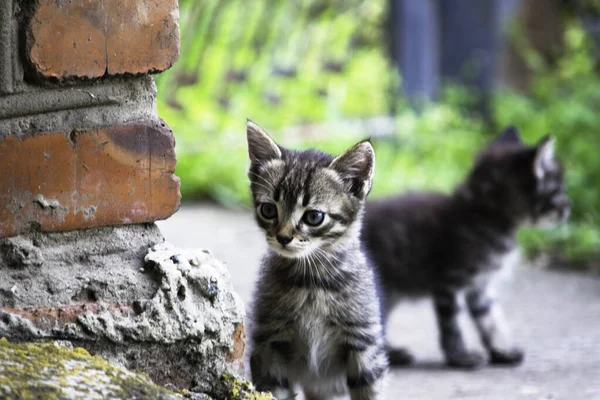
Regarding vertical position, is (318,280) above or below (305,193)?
below

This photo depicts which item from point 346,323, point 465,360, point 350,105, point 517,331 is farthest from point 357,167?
point 350,105

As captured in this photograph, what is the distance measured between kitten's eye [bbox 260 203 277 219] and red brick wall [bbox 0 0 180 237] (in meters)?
0.70

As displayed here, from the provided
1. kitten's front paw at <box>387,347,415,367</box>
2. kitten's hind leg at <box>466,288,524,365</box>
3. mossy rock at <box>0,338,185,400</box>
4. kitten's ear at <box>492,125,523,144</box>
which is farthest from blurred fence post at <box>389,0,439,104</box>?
mossy rock at <box>0,338,185,400</box>

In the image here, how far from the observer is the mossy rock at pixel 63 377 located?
2.20 meters

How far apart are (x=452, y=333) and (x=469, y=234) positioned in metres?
0.62

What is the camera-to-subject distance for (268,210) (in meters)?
3.51

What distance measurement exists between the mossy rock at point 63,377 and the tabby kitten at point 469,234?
2.75m

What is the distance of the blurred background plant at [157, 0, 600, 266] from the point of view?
773 cm

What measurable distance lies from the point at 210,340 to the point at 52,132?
0.77m

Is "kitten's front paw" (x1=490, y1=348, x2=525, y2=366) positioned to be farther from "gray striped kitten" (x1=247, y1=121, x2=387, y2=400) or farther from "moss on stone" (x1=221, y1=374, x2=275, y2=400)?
"moss on stone" (x1=221, y1=374, x2=275, y2=400)

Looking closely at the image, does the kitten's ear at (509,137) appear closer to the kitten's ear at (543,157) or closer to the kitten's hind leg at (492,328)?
the kitten's ear at (543,157)

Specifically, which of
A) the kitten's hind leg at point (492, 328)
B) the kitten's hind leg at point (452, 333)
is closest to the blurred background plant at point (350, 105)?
the kitten's hind leg at point (492, 328)

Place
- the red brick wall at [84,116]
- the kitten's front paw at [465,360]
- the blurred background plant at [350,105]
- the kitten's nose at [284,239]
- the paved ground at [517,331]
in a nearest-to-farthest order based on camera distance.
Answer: the red brick wall at [84,116] → the kitten's nose at [284,239] → the paved ground at [517,331] → the kitten's front paw at [465,360] → the blurred background plant at [350,105]

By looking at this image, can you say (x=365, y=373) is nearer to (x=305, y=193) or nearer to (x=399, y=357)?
(x=305, y=193)
